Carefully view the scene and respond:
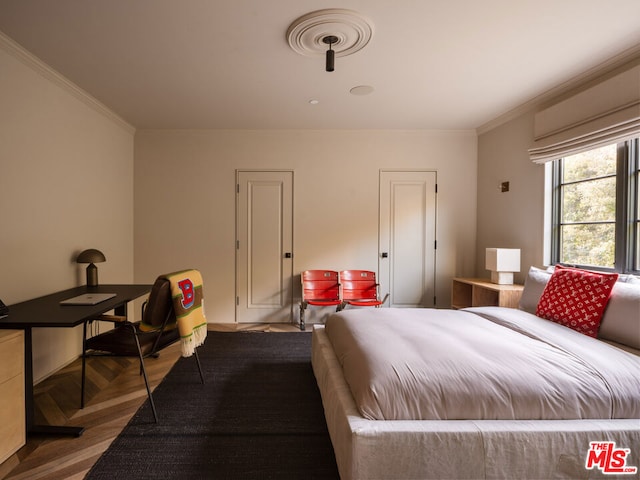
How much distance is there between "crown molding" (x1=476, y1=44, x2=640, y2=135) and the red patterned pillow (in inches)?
67.0

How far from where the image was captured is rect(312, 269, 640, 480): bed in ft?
4.68

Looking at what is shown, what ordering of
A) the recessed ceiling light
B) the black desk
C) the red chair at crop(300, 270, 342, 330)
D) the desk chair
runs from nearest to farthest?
the black desk
the desk chair
the recessed ceiling light
the red chair at crop(300, 270, 342, 330)

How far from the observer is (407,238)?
450cm

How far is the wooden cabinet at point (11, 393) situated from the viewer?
1.72 m

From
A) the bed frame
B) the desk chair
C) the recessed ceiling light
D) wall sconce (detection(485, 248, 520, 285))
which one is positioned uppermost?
the recessed ceiling light

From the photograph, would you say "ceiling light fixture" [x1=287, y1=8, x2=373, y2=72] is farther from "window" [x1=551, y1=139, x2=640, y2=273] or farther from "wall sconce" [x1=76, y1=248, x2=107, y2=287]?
"wall sconce" [x1=76, y1=248, x2=107, y2=287]

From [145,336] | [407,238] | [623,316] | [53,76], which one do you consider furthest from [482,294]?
[53,76]

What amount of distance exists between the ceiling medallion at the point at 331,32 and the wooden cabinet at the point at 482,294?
2684 mm

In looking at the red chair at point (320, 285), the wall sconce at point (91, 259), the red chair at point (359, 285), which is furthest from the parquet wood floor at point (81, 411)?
the red chair at point (359, 285)

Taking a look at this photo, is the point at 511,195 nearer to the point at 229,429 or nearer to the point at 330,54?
the point at 330,54

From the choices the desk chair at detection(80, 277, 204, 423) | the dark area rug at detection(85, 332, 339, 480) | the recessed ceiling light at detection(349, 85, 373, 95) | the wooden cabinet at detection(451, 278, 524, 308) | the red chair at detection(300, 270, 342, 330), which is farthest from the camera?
the red chair at detection(300, 270, 342, 330)

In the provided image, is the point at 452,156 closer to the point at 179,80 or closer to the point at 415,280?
the point at 415,280

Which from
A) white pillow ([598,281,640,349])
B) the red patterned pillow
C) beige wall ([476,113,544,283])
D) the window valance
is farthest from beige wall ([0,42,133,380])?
beige wall ([476,113,544,283])

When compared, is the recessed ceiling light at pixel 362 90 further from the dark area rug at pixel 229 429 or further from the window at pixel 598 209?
the dark area rug at pixel 229 429
